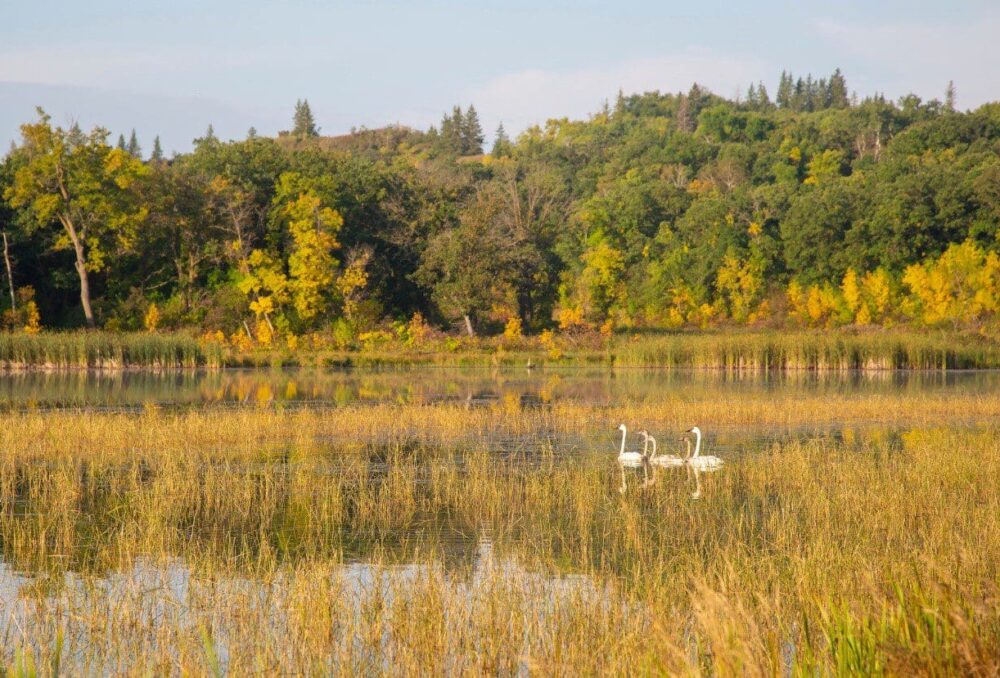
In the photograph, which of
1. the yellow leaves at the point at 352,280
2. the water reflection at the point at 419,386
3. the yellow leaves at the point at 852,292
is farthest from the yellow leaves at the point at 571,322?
the yellow leaves at the point at 852,292

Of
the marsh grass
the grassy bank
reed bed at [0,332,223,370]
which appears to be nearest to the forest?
the grassy bank

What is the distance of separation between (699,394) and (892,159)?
6199cm

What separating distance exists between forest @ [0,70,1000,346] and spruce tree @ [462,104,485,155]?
2825 inches

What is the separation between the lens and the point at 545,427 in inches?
946

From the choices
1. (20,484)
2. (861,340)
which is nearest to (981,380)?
(861,340)

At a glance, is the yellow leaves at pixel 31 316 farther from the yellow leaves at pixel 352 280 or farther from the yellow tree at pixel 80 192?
the yellow leaves at pixel 352 280

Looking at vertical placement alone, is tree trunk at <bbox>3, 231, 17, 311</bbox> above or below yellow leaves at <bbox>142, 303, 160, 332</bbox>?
above

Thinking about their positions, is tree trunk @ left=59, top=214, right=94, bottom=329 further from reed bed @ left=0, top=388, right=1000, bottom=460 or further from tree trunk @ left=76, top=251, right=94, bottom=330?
reed bed @ left=0, top=388, right=1000, bottom=460

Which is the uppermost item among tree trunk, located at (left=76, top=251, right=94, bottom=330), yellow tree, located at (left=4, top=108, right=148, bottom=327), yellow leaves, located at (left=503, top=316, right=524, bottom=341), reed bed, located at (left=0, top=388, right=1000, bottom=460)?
yellow tree, located at (left=4, top=108, right=148, bottom=327)

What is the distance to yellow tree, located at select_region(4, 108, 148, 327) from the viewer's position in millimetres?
60031

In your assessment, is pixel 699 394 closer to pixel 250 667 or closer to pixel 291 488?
pixel 291 488

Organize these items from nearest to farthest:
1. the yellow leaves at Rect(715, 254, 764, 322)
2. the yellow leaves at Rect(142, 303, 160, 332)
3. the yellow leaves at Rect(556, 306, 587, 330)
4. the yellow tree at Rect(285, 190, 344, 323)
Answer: the yellow leaves at Rect(142, 303, 160, 332)
the yellow tree at Rect(285, 190, 344, 323)
the yellow leaves at Rect(556, 306, 587, 330)
the yellow leaves at Rect(715, 254, 764, 322)

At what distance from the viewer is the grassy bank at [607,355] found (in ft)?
159

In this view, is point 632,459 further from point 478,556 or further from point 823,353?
point 823,353
